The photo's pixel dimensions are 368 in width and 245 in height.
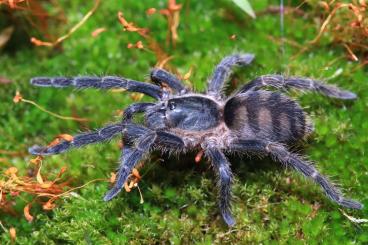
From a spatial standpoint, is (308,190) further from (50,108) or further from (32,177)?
(50,108)

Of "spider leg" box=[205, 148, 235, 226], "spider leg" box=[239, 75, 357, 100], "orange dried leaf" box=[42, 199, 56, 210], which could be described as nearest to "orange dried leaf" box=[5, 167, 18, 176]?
"orange dried leaf" box=[42, 199, 56, 210]

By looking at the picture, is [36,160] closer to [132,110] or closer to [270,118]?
[132,110]

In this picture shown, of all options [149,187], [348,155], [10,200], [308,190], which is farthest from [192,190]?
[10,200]

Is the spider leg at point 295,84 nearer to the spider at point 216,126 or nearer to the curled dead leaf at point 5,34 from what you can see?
the spider at point 216,126

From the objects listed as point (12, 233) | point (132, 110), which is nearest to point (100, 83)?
point (132, 110)

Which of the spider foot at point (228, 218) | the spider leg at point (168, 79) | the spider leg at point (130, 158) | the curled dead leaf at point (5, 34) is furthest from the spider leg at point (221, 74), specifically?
the curled dead leaf at point (5, 34)

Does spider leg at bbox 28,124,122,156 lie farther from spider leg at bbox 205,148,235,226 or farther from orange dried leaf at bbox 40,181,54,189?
spider leg at bbox 205,148,235,226

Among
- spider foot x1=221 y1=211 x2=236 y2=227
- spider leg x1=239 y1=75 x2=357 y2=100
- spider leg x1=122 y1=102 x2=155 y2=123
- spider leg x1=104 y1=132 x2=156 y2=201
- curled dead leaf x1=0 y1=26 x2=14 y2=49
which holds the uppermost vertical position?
spider leg x1=239 y1=75 x2=357 y2=100
